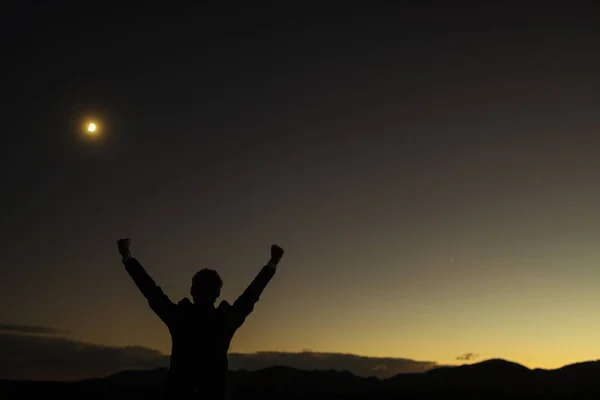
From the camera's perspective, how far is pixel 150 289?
18.1 ft

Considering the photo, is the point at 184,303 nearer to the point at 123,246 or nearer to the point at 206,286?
the point at 206,286

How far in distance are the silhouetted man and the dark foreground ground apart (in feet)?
209

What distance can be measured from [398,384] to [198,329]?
13452 centimetres

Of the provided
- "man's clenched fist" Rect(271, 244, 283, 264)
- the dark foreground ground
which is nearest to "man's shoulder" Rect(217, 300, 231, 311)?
"man's clenched fist" Rect(271, 244, 283, 264)

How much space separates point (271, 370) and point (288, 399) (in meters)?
57.1

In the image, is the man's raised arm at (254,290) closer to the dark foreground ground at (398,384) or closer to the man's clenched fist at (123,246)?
the man's clenched fist at (123,246)

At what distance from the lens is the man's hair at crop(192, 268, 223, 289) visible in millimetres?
5492

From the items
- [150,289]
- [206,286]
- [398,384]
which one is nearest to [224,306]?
[206,286]

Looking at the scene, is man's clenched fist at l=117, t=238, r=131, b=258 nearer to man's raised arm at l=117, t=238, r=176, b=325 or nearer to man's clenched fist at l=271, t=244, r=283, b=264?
man's raised arm at l=117, t=238, r=176, b=325

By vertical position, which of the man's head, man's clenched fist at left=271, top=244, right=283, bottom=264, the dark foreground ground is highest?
the dark foreground ground

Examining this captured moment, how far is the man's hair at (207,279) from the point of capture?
549 cm

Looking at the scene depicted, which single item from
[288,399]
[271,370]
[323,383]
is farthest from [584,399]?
[271,370]

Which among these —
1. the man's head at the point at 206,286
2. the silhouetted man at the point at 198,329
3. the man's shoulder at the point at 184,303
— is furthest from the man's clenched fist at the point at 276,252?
the man's shoulder at the point at 184,303

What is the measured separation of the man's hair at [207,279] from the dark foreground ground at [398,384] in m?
63.8
